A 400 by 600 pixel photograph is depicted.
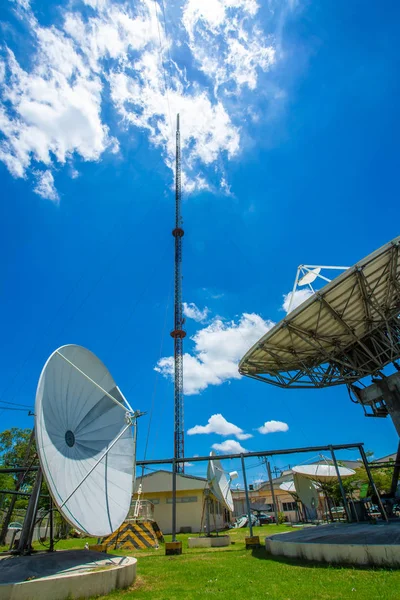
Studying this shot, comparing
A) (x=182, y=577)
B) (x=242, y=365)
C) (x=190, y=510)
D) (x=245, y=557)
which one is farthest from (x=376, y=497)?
(x=190, y=510)

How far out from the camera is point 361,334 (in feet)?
56.5

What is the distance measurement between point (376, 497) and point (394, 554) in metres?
8.66

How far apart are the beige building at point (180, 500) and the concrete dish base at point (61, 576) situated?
89.6 feet

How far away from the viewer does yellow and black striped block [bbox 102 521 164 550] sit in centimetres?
1784

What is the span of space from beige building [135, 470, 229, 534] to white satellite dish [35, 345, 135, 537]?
24974mm

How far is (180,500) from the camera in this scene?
33781 millimetres

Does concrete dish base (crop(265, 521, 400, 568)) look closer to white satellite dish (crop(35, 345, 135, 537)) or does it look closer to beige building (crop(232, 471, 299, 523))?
white satellite dish (crop(35, 345, 135, 537))

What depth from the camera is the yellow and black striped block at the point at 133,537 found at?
17.8 m

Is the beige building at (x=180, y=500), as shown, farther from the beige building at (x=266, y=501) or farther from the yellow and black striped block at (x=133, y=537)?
the beige building at (x=266, y=501)

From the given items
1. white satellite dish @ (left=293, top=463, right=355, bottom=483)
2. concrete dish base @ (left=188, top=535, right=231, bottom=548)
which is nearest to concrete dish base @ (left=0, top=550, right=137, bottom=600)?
concrete dish base @ (left=188, top=535, right=231, bottom=548)

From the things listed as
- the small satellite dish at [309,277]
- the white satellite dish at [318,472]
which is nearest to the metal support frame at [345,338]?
the small satellite dish at [309,277]

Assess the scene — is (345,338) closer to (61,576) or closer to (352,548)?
(352,548)

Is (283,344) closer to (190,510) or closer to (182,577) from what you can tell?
(182,577)

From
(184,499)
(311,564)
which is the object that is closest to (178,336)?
(184,499)
